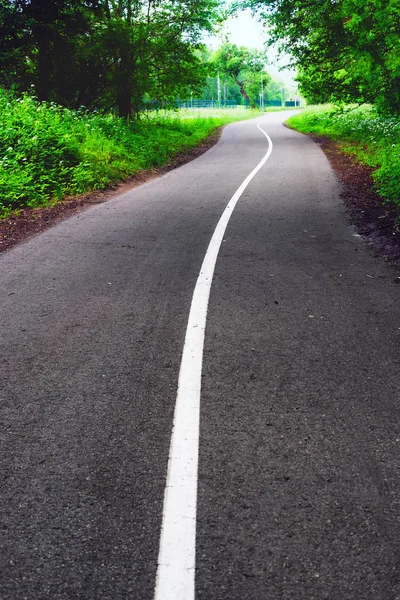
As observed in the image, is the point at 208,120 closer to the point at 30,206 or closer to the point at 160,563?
the point at 30,206

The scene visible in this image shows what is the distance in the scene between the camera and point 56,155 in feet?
38.7

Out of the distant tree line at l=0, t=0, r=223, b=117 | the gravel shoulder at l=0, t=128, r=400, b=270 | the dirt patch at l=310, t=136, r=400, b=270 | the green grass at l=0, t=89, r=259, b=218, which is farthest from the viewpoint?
the distant tree line at l=0, t=0, r=223, b=117

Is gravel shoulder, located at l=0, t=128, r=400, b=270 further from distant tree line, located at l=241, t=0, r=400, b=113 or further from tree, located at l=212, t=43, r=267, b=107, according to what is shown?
tree, located at l=212, t=43, r=267, b=107

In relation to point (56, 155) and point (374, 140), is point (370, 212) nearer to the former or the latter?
point (56, 155)

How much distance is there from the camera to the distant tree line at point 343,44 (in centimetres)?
1041

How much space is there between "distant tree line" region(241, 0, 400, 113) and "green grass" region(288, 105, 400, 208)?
4.26 feet

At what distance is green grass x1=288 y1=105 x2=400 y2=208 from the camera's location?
10.8 metres

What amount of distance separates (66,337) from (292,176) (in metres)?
11.3

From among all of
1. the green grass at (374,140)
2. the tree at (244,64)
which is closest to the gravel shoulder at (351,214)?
the green grass at (374,140)

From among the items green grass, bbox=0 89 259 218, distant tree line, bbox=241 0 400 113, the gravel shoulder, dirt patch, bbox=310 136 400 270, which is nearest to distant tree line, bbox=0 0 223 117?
distant tree line, bbox=241 0 400 113

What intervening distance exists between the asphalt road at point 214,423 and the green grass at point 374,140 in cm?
509

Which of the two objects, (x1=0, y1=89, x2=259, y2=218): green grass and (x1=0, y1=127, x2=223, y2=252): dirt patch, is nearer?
(x1=0, y1=127, x2=223, y2=252): dirt patch

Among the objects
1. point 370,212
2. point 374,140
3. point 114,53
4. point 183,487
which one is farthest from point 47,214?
point 374,140

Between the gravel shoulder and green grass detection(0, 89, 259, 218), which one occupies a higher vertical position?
green grass detection(0, 89, 259, 218)
